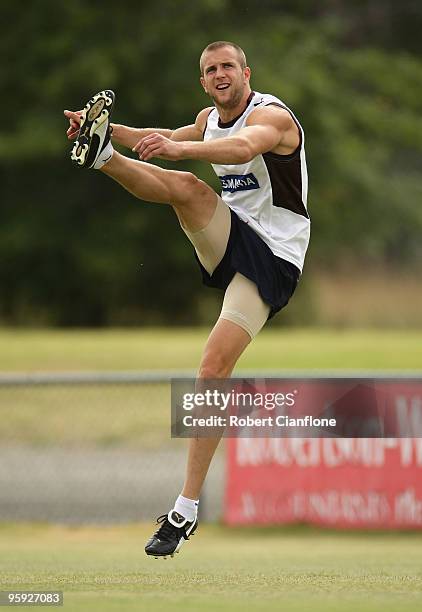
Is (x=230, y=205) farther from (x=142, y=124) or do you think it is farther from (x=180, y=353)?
(x=142, y=124)

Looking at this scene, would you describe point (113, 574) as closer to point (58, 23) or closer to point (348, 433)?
point (348, 433)

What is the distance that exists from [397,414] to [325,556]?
5.32 feet

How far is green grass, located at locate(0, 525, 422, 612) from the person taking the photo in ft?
16.7

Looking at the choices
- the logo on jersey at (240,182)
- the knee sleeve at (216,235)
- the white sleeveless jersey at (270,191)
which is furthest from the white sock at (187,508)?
the logo on jersey at (240,182)

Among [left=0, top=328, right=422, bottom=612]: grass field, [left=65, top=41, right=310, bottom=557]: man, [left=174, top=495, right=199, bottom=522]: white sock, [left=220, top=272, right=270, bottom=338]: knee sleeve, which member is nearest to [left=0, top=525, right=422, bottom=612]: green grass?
[left=0, top=328, right=422, bottom=612]: grass field

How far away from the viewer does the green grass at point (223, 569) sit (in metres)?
5.09

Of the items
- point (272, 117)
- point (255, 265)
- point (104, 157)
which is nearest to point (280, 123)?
point (272, 117)

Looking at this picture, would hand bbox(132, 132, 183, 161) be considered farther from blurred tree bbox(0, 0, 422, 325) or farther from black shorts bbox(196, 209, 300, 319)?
blurred tree bbox(0, 0, 422, 325)

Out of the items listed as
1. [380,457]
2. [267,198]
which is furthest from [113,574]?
[380,457]

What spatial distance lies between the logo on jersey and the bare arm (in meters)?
0.22

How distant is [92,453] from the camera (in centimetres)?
1116

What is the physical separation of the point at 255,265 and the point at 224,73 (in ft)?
3.20

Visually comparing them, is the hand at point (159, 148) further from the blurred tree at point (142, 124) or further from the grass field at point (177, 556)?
the blurred tree at point (142, 124)

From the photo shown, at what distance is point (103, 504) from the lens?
10477 mm
